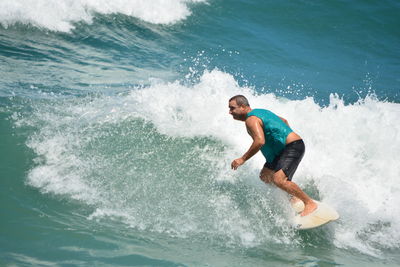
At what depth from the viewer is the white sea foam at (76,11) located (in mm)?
11609

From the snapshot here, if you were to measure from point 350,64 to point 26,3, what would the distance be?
33.9ft

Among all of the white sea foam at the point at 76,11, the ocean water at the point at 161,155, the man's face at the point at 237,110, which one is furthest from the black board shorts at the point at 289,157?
the white sea foam at the point at 76,11

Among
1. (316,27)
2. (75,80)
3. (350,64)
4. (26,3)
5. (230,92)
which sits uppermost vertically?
(316,27)

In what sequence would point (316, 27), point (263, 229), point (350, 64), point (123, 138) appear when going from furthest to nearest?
1. point (316, 27)
2. point (350, 64)
3. point (123, 138)
4. point (263, 229)

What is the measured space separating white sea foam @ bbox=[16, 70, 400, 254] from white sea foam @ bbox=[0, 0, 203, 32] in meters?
5.30

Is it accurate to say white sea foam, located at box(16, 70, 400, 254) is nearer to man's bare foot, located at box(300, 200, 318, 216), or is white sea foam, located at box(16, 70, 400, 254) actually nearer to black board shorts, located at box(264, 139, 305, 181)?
man's bare foot, located at box(300, 200, 318, 216)

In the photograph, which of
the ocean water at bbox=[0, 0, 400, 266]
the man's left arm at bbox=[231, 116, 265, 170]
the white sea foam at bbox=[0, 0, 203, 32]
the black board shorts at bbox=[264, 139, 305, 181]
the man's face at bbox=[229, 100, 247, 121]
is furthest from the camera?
the white sea foam at bbox=[0, 0, 203, 32]

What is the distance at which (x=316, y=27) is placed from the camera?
1675 centimetres

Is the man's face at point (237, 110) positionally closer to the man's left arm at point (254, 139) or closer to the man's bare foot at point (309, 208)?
the man's left arm at point (254, 139)

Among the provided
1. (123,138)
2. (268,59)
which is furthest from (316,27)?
(123,138)

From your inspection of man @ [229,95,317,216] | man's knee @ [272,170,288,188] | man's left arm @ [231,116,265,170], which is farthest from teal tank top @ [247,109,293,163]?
man's knee @ [272,170,288,188]

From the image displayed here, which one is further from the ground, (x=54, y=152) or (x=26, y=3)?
(x=26, y=3)

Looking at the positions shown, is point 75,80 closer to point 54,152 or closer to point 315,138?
point 54,152

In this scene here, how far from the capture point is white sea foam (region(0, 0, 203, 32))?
11.6 metres
